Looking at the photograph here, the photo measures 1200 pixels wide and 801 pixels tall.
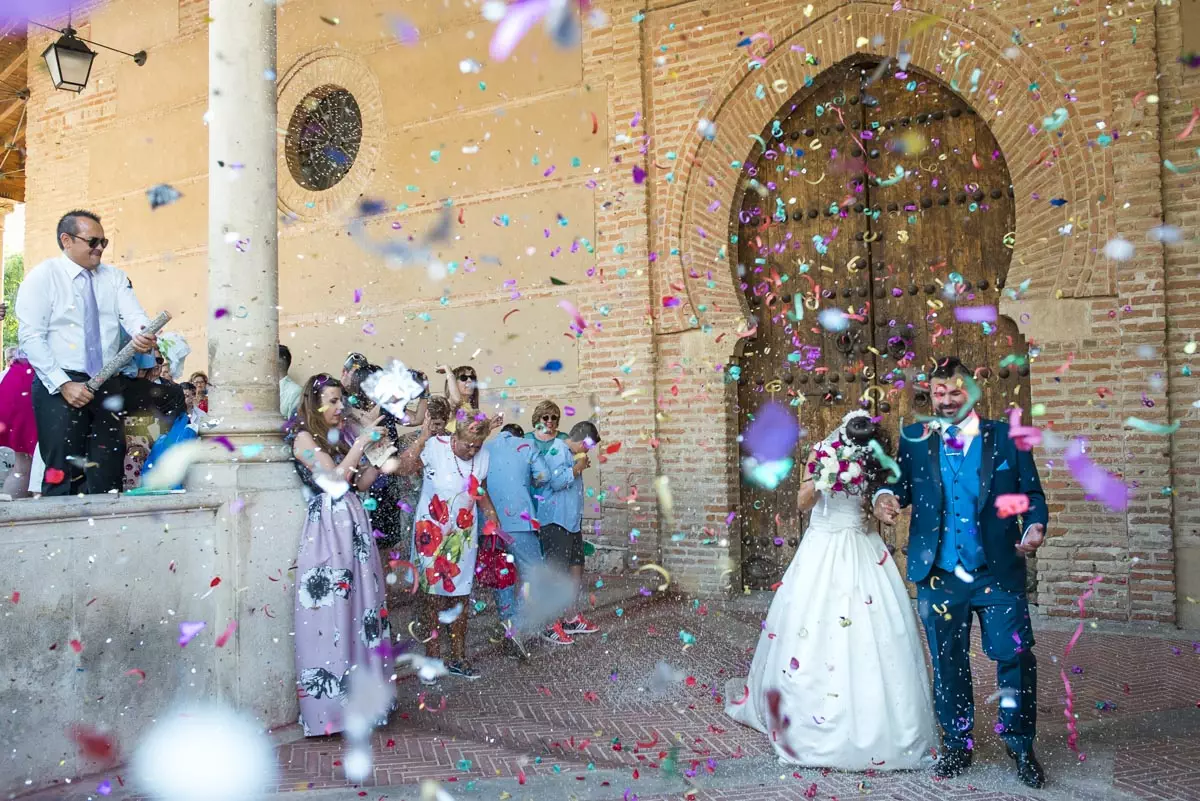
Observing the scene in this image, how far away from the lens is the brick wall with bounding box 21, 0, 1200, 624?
6473 millimetres

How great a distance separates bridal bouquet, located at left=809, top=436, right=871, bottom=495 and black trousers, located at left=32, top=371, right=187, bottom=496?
10.8ft

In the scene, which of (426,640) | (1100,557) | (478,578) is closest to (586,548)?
(478,578)

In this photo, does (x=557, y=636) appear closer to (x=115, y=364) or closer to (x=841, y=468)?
(x=841, y=468)

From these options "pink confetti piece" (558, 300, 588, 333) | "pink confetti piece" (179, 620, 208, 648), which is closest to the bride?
"pink confetti piece" (179, 620, 208, 648)

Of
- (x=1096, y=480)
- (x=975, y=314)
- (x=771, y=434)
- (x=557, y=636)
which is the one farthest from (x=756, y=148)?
(x=557, y=636)

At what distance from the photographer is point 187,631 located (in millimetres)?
4305

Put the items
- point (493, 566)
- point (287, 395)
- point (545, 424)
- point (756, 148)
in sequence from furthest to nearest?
point (756, 148) < point (287, 395) < point (545, 424) < point (493, 566)

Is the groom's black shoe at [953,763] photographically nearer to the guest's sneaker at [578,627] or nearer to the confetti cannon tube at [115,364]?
the guest's sneaker at [578,627]

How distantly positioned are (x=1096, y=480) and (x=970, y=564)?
10.5ft

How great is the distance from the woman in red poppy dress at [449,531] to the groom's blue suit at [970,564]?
264 cm

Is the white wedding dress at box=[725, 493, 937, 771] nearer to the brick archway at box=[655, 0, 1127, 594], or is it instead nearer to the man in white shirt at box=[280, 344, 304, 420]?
the brick archway at box=[655, 0, 1127, 594]

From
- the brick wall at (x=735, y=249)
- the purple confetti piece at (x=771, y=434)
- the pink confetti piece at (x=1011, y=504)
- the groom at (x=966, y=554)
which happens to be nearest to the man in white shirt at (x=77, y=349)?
the groom at (x=966, y=554)

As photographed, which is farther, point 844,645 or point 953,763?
point 844,645

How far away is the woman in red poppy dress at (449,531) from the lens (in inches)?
220
